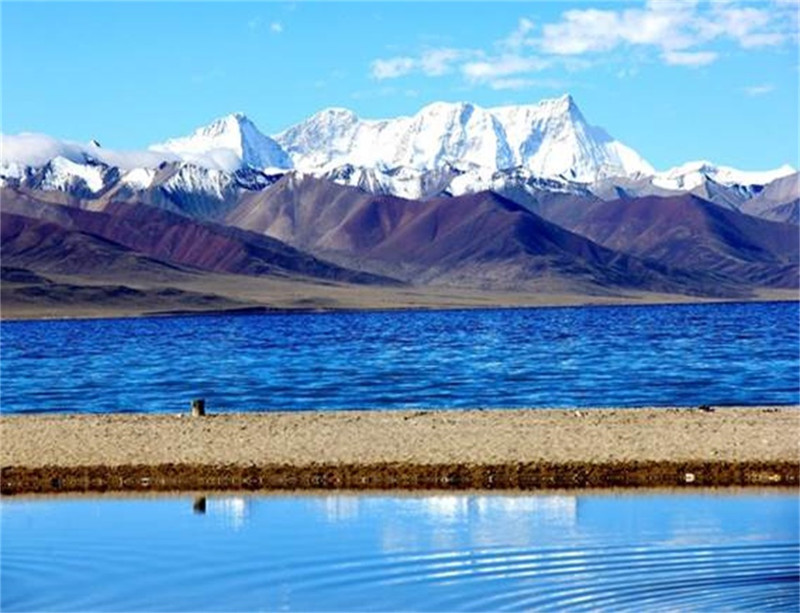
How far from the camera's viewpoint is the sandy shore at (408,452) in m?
28.4

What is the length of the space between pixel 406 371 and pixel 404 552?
47332mm

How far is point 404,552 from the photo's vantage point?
22.0 meters

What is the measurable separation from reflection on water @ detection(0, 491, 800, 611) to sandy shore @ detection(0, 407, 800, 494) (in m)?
1.52

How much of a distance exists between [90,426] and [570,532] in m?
15.8

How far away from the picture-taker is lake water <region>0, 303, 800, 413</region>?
2073 inches

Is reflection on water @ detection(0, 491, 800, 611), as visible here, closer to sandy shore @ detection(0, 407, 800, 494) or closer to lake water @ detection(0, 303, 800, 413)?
sandy shore @ detection(0, 407, 800, 494)

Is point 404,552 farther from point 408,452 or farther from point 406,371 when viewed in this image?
point 406,371

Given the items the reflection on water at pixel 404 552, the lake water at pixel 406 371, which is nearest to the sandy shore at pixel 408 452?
the reflection on water at pixel 404 552

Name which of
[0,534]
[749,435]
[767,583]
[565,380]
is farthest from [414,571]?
[565,380]

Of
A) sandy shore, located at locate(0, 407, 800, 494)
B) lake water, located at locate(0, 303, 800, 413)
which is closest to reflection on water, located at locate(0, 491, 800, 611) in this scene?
sandy shore, located at locate(0, 407, 800, 494)

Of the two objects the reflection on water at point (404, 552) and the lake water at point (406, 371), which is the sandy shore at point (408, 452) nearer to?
the reflection on water at point (404, 552)

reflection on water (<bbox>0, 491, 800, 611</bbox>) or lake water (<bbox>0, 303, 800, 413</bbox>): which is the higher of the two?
lake water (<bbox>0, 303, 800, 413</bbox>)

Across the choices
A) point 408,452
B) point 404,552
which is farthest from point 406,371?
point 404,552

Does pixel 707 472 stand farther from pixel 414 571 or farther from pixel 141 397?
pixel 141 397
